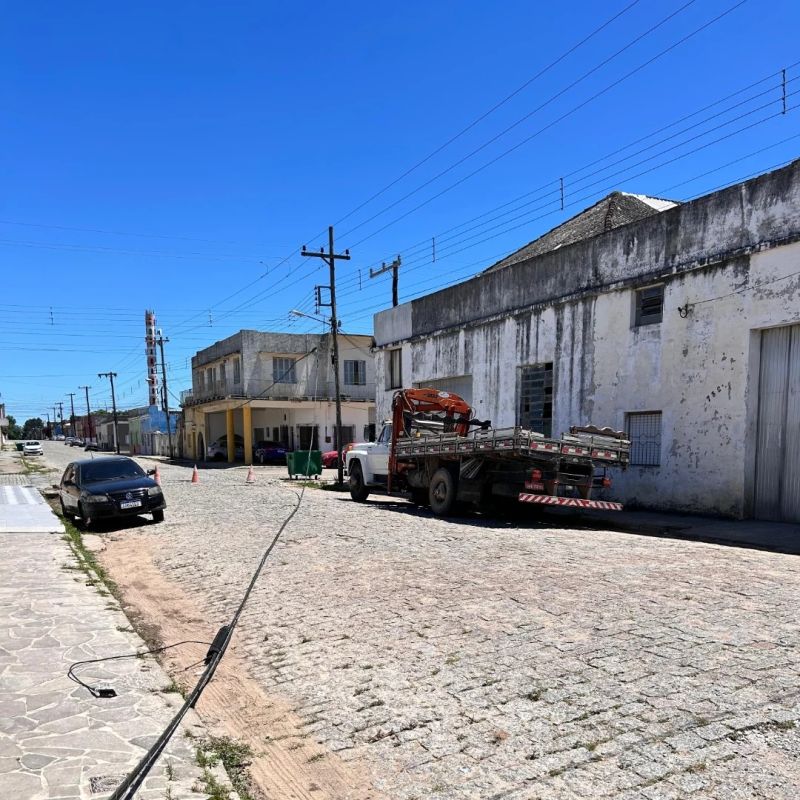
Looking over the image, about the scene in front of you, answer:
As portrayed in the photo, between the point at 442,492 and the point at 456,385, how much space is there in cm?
885

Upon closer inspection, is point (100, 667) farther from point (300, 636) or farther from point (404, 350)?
point (404, 350)

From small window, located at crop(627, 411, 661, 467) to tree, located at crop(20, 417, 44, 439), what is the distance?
18542 centimetres

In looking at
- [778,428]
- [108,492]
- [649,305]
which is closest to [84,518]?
[108,492]

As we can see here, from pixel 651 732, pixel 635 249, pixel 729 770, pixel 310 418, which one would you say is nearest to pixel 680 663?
pixel 651 732

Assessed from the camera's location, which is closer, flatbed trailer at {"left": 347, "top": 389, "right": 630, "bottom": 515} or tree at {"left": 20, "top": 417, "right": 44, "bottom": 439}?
flatbed trailer at {"left": 347, "top": 389, "right": 630, "bottom": 515}

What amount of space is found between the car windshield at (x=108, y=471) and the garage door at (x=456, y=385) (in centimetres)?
1085

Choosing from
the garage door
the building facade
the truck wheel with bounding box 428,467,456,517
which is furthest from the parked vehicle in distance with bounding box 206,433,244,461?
the truck wheel with bounding box 428,467,456,517

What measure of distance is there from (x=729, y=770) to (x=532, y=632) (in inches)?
91.4

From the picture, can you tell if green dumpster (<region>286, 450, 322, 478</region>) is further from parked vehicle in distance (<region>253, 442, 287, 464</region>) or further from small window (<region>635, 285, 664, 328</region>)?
small window (<region>635, 285, 664, 328</region>)

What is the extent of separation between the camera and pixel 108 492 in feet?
44.4

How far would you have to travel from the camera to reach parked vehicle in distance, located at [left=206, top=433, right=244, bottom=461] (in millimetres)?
46844

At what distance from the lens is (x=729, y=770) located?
3.35 m

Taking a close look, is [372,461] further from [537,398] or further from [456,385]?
[456,385]

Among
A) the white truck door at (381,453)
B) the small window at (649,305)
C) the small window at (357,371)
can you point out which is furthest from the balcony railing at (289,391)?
the small window at (649,305)
